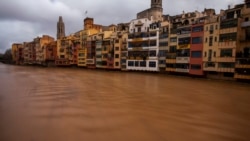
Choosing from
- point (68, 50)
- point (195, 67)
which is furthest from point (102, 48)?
point (195, 67)

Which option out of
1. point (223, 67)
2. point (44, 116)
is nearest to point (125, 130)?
point (44, 116)

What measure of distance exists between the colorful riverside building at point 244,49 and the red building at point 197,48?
8970 millimetres

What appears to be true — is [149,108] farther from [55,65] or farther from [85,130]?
[55,65]

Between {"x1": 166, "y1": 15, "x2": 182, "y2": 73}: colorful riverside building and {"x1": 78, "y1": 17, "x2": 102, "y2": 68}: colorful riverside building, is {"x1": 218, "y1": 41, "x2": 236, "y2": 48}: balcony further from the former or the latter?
{"x1": 78, "y1": 17, "x2": 102, "y2": 68}: colorful riverside building

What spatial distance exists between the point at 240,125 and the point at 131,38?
57433mm

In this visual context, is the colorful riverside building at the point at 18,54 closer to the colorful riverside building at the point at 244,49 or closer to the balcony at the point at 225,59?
the balcony at the point at 225,59

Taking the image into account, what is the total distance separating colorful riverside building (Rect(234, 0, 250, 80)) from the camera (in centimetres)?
3794

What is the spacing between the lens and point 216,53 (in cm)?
4419

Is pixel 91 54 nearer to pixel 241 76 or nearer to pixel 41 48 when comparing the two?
pixel 41 48

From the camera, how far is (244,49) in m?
39.6

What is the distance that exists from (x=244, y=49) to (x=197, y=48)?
36.1ft

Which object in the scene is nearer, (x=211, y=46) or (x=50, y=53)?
(x=211, y=46)

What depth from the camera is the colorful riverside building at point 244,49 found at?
37.9m

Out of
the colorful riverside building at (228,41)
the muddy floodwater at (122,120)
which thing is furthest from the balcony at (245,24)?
the muddy floodwater at (122,120)
